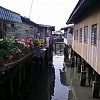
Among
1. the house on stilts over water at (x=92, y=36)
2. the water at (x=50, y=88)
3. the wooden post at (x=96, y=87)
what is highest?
the house on stilts over water at (x=92, y=36)

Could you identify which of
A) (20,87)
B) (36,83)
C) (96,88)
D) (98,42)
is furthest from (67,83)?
(98,42)

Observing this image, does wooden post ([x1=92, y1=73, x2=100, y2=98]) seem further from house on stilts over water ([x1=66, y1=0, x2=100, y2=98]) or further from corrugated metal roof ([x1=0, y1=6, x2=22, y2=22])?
corrugated metal roof ([x1=0, y1=6, x2=22, y2=22])

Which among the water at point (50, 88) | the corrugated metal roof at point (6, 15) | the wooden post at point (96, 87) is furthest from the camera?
the water at point (50, 88)

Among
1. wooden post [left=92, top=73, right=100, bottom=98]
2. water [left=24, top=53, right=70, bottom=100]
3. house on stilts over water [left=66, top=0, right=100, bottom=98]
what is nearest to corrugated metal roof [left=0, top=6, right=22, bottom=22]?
house on stilts over water [left=66, top=0, right=100, bottom=98]

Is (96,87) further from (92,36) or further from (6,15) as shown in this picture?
(6,15)

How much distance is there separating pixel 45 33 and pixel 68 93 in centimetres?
2662

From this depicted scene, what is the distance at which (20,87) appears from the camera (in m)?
15.3

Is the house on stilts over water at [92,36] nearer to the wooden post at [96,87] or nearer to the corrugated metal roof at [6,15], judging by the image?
the wooden post at [96,87]

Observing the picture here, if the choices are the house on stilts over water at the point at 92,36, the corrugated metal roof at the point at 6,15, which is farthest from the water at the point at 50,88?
the corrugated metal roof at the point at 6,15

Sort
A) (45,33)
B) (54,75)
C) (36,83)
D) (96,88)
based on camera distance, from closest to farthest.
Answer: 1. (96,88)
2. (36,83)
3. (54,75)
4. (45,33)

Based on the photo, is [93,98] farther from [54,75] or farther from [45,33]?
[45,33]

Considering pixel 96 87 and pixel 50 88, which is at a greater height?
pixel 96 87

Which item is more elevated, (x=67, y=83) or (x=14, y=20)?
(x=14, y=20)

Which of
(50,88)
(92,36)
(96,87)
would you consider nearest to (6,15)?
(92,36)
